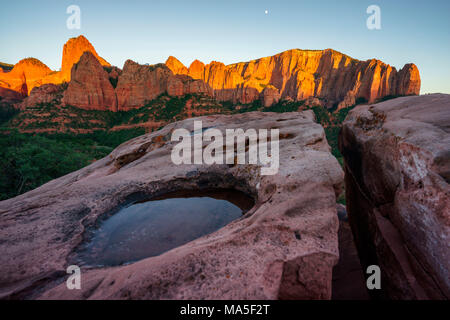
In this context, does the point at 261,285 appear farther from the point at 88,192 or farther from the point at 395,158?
the point at 88,192

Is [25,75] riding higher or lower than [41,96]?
higher

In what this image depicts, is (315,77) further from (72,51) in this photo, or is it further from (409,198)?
(72,51)

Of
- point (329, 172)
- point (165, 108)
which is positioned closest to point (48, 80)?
point (165, 108)
